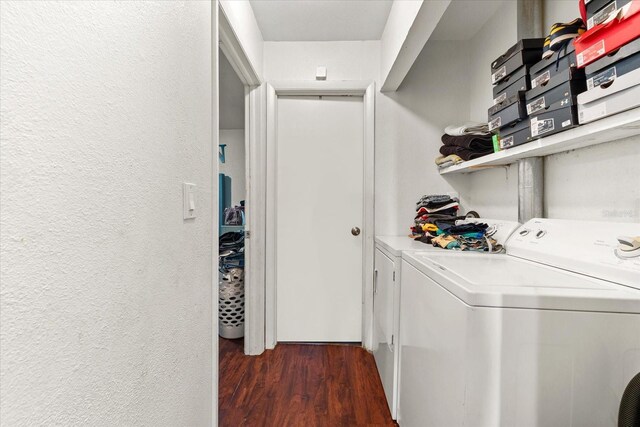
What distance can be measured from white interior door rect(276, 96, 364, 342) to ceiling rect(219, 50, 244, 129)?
0.53 metres

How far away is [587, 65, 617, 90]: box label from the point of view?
2.78 feet

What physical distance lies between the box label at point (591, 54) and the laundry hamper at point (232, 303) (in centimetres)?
227

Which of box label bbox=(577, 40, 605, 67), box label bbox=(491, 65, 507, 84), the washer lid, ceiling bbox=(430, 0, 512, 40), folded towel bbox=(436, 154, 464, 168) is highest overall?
ceiling bbox=(430, 0, 512, 40)

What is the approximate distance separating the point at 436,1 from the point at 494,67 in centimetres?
43

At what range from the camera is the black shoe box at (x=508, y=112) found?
129 centimetres

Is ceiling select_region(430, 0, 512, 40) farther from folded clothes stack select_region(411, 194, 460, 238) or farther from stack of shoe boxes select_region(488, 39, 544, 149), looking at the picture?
folded clothes stack select_region(411, 194, 460, 238)

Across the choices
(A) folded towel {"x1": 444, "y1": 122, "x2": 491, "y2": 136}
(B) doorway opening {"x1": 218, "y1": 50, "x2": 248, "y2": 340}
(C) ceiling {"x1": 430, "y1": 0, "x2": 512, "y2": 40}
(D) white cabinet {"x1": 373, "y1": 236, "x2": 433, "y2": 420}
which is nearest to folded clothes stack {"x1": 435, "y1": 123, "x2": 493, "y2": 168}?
(A) folded towel {"x1": 444, "y1": 122, "x2": 491, "y2": 136}

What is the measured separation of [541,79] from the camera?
1177 millimetres

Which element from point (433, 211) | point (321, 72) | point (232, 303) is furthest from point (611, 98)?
point (232, 303)

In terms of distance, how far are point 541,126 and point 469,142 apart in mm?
609

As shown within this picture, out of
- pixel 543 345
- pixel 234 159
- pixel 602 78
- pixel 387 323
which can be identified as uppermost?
pixel 234 159

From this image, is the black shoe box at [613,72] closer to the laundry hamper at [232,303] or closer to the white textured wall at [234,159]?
the laundry hamper at [232,303]

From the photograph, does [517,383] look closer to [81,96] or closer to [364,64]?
[81,96]

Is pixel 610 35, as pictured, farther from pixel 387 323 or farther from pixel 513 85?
pixel 387 323
